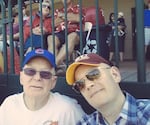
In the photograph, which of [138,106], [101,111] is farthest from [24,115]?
[138,106]

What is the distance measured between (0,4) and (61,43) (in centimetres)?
79

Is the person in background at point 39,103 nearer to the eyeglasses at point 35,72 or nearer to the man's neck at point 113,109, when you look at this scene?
the eyeglasses at point 35,72

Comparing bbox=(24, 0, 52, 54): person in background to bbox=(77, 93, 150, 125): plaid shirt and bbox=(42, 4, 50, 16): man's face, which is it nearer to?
bbox=(42, 4, 50, 16): man's face

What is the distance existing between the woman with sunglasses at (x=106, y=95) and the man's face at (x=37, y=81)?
335 millimetres

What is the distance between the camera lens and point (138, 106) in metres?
2.48

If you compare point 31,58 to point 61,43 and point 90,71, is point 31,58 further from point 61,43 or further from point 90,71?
point 61,43

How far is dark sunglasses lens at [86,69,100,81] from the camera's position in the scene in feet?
8.23

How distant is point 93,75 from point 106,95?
155 mm

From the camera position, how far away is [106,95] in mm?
2434

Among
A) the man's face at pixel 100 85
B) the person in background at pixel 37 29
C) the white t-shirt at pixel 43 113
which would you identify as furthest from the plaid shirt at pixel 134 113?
the person in background at pixel 37 29

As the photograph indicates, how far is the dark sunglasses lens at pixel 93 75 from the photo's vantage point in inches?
98.7

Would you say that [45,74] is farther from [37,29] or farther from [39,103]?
[37,29]

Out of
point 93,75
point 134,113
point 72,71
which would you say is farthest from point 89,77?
point 134,113

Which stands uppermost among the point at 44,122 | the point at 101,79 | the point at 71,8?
the point at 71,8
